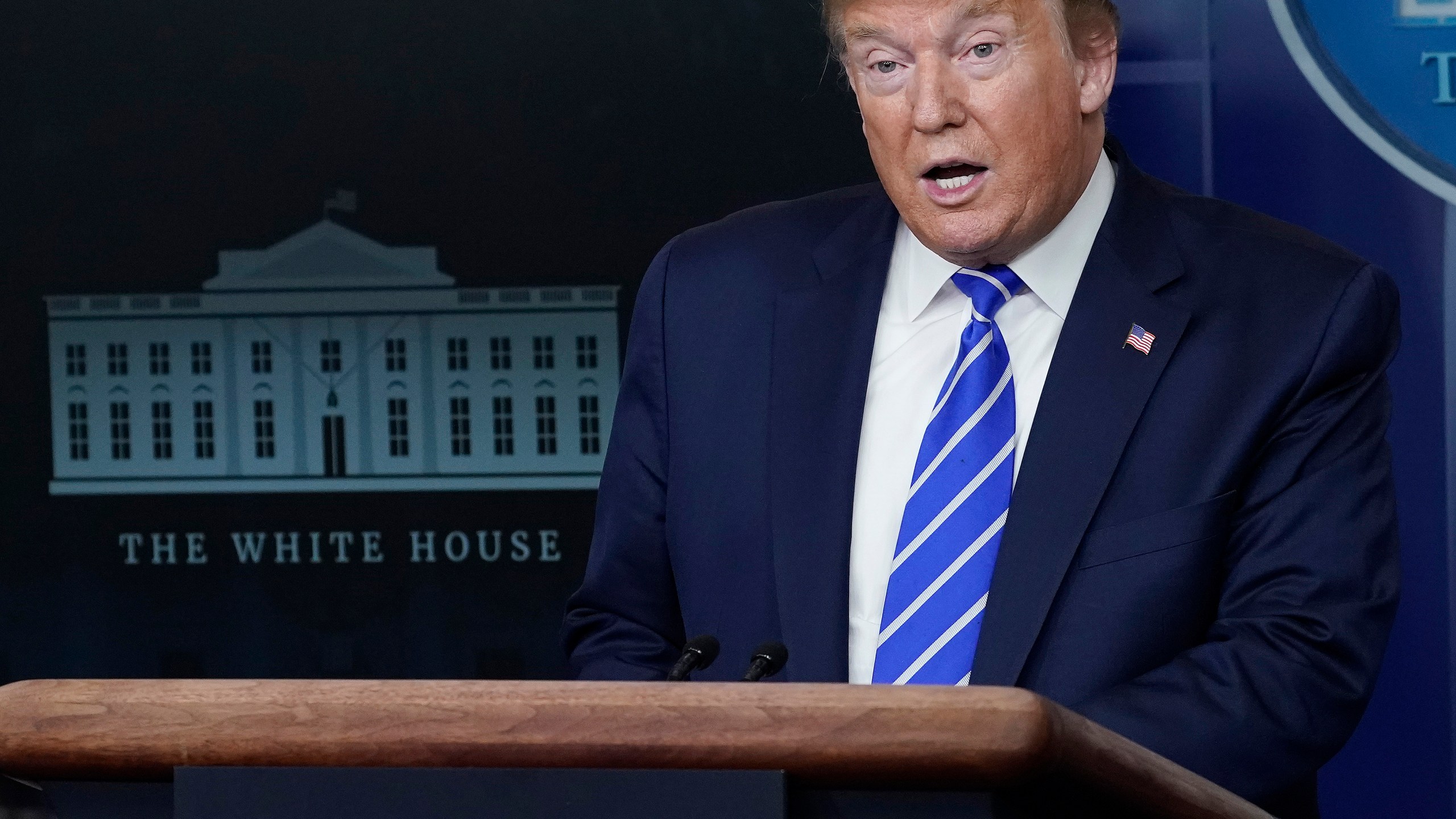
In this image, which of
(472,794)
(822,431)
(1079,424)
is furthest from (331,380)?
(472,794)

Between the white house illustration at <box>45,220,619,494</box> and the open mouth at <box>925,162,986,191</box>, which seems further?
the white house illustration at <box>45,220,619,494</box>

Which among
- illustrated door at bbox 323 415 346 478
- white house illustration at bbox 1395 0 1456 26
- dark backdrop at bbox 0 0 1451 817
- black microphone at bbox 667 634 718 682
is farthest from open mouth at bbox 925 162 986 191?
illustrated door at bbox 323 415 346 478

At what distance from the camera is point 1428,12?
2490 millimetres

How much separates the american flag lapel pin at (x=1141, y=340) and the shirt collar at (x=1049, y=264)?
7cm

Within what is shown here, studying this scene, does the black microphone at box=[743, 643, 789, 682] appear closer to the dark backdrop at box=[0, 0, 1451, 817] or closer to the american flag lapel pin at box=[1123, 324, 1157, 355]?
the american flag lapel pin at box=[1123, 324, 1157, 355]

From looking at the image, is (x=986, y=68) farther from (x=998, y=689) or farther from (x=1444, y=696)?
(x=1444, y=696)

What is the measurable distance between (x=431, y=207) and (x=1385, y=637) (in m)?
1.71

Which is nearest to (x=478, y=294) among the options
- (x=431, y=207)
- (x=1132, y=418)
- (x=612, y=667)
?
(x=431, y=207)

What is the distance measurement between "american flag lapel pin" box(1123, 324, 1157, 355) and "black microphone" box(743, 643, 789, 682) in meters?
0.56

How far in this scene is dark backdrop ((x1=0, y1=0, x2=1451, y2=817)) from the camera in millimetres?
2768

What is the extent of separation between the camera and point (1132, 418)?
161 centimetres

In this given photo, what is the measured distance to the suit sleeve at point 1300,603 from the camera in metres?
1.49

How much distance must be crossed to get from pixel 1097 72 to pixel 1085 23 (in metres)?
0.05

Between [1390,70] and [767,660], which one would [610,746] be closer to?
[767,660]
